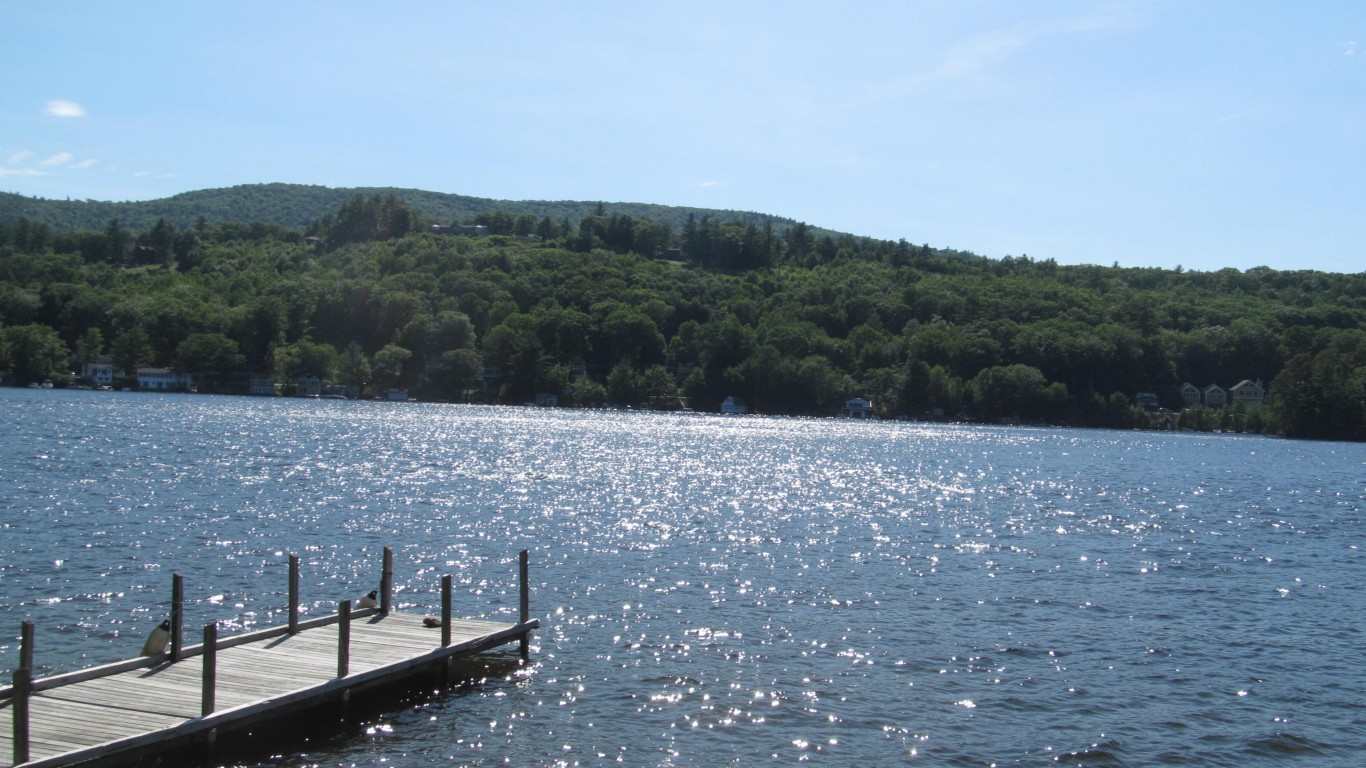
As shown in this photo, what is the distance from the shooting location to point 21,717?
14.7 meters

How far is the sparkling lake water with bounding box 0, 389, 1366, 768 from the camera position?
19953mm

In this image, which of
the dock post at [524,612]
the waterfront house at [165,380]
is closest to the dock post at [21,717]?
the dock post at [524,612]

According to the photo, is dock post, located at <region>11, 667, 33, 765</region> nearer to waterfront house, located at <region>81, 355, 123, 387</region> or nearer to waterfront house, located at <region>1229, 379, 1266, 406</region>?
waterfront house, located at <region>81, 355, 123, 387</region>

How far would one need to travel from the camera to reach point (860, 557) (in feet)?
128

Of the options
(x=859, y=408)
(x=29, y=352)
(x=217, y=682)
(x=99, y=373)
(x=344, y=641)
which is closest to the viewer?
(x=217, y=682)

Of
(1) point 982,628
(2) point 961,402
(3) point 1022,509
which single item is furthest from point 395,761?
(2) point 961,402

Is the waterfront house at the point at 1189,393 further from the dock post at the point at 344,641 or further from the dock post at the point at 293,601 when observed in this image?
the dock post at the point at 344,641

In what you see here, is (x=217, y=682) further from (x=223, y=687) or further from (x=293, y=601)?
(x=293, y=601)

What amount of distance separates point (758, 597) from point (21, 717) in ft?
63.1

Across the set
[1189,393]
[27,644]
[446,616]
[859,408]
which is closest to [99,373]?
[859,408]

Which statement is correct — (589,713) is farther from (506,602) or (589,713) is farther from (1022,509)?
(1022,509)

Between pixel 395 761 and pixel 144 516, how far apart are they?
27.7 meters

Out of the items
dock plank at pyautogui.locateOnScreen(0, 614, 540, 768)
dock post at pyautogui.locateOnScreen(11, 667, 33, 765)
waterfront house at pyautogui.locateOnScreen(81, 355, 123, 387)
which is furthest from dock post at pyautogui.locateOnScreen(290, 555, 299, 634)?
waterfront house at pyautogui.locateOnScreen(81, 355, 123, 387)

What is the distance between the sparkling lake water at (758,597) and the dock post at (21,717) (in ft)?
13.6
